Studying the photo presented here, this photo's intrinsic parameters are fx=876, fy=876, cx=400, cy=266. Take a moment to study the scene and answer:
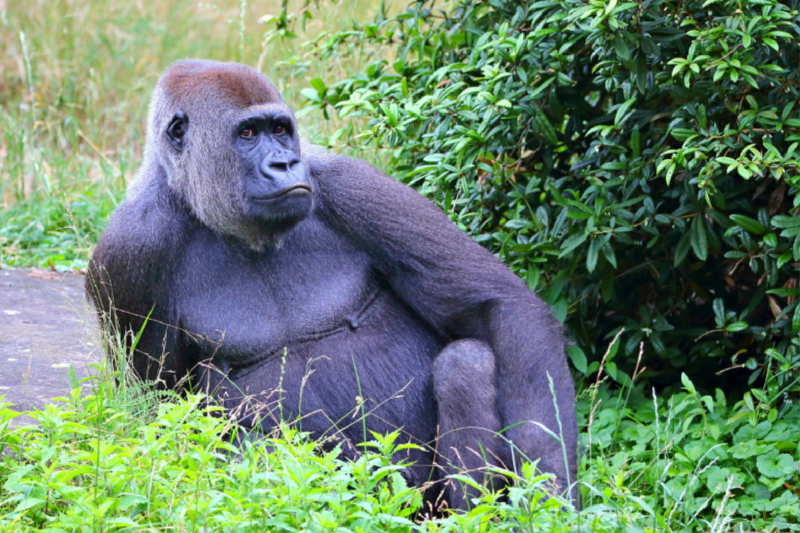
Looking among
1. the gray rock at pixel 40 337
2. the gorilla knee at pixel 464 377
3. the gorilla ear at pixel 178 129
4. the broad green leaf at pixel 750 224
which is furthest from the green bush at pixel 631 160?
the gray rock at pixel 40 337

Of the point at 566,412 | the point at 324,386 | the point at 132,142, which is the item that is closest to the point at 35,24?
Result: the point at 132,142

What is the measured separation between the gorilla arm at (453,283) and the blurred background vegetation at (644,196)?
225mm

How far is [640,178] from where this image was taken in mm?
3355


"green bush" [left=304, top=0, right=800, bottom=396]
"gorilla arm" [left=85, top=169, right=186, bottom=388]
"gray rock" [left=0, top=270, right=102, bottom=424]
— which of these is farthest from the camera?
"gray rock" [left=0, top=270, right=102, bottom=424]

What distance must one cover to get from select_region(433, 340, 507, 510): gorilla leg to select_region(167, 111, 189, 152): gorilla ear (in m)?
1.27

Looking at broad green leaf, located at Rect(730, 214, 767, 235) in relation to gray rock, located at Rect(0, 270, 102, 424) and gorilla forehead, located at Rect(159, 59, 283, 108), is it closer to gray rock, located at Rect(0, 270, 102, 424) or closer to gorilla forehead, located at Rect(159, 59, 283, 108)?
gorilla forehead, located at Rect(159, 59, 283, 108)

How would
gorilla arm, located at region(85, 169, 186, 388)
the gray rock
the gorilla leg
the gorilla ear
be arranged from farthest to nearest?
the gray rock, the gorilla ear, gorilla arm, located at region(85, 169, 186, 388), the gorilla leg

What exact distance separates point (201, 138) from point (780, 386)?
2341mm

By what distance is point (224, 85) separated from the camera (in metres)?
3.24

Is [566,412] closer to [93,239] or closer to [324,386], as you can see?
[324,386]

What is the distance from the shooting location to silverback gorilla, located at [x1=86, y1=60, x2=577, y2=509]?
3.11 metres

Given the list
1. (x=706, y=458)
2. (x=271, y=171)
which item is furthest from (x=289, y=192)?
(x=706, y=458)

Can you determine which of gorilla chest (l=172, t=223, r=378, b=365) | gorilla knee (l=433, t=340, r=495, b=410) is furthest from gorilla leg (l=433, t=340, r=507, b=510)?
gorilla chest (l=172, t=223, r=378, b=365)

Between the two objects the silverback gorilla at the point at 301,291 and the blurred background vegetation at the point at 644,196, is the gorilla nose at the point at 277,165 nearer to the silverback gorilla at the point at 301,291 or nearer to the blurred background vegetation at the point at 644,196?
the silverback gorilla at the point at 301,291
